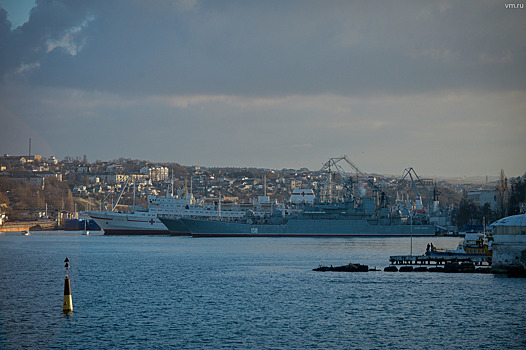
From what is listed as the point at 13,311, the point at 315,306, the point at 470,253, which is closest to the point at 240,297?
the point at 315,306

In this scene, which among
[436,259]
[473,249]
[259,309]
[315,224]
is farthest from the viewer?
[315,224]

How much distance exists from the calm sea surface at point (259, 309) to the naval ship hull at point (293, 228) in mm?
60968

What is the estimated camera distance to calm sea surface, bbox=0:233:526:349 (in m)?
24.1

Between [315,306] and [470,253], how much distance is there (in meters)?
28.5

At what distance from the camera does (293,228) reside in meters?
113

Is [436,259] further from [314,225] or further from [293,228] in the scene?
[293,228]

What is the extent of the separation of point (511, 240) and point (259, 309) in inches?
733

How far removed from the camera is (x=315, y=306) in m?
32.0

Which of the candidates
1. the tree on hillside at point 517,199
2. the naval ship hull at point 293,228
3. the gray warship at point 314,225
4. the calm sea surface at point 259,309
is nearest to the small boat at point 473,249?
the calm sea surface at point 259,309

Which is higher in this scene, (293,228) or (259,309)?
(293,228)

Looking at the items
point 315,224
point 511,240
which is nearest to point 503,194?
point 315,224

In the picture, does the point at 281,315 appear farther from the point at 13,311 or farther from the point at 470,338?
the point at 13,311

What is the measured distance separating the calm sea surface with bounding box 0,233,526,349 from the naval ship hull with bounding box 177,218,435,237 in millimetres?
60968

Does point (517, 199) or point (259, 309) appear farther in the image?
point (517, 199)
